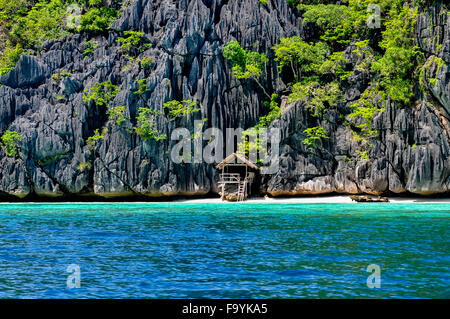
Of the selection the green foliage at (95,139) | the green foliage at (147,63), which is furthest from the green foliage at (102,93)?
the green foliage at (147,63)

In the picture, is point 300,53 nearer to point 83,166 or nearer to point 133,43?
point 133,43

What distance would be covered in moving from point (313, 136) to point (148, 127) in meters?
13.1

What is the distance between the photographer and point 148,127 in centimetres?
3588

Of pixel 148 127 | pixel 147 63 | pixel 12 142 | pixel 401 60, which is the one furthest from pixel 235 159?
pixel 12 142

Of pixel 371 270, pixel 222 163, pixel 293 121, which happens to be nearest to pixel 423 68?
pixel 293 121

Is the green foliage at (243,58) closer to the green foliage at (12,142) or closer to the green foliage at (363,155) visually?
the green foliage at (363,155)

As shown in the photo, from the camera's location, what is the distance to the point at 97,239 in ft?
46.1

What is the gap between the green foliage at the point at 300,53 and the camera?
1447 inches

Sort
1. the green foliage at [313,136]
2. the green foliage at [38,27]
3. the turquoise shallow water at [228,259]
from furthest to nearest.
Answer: the green foliage at [38,27] < the green foliage at [313,136] < the turquoise shallow water at [228,259]

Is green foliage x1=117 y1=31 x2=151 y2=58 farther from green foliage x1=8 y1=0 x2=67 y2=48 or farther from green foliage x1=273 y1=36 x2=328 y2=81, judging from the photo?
green foliage x1=273 y1=36 x2=328 y2=81

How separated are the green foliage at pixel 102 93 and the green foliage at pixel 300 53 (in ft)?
46.8

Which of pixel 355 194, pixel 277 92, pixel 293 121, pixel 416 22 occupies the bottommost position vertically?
pixel 355 194

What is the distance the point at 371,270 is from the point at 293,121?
2662 centimetres
